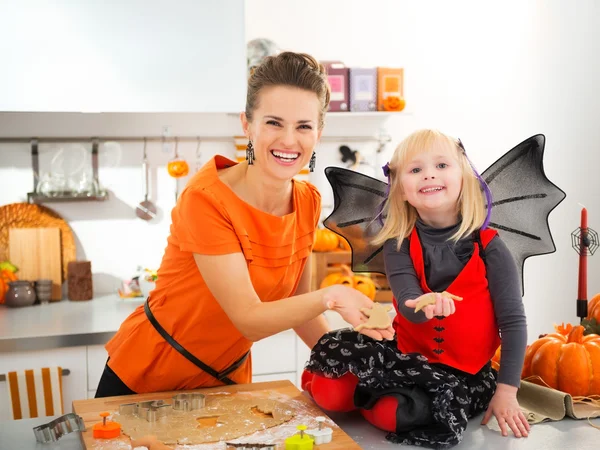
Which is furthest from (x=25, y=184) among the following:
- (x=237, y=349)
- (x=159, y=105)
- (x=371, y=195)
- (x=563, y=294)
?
(x=563, y=294)

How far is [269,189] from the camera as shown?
4.79 ft

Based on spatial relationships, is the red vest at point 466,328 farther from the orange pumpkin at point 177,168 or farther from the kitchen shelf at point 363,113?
the orange pumpkin at point 177,168

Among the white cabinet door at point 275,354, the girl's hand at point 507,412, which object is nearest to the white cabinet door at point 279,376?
the white cabinet door at point 275,354

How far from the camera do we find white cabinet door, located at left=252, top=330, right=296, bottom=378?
2.51 metres

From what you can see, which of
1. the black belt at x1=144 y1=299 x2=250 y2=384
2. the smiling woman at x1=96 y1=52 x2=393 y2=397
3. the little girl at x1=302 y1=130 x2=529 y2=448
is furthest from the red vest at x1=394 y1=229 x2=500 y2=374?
the black belt at x1=144 y1=299 x2=250 y2=384

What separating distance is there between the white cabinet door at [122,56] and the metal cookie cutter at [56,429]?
1.48 m

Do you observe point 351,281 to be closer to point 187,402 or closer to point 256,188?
point 256,188

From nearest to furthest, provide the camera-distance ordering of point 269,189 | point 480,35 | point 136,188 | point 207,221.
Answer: point 207,221 < point 269,189 < point 136,188 < point 480,35

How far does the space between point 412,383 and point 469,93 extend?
7.19ft

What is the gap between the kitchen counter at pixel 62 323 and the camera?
7.41 ft

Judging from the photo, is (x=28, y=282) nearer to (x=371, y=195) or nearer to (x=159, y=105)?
(x=159, y=105)

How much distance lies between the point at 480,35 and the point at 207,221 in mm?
2190

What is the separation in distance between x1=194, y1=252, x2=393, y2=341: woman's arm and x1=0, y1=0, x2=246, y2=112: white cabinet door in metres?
1.28

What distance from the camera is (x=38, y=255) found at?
9.14 ft
